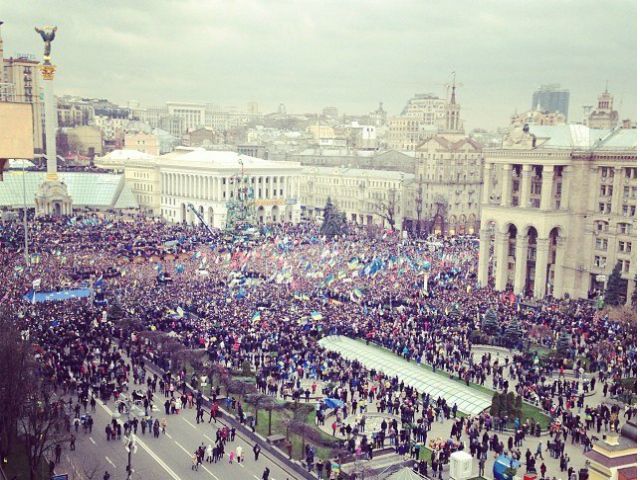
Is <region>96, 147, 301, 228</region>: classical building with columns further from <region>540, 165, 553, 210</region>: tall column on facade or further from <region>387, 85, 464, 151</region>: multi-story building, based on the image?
<region>540, 165, 553, 210</region>: tall column on facade

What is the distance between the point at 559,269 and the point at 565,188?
3.94 m

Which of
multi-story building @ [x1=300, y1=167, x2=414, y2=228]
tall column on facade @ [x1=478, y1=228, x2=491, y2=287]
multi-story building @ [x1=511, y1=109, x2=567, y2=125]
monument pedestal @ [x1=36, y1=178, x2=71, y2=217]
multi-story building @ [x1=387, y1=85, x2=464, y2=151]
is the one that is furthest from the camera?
multi-story building @ [x1=387, y1=85, x2=464, y2=151]

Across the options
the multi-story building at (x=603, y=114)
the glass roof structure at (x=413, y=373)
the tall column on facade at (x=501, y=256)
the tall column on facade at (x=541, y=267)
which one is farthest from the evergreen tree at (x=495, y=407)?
the multi-story building at (x=603, y=114)

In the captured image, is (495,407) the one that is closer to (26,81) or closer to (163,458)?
(163,458)

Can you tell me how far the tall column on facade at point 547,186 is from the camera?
3584cm

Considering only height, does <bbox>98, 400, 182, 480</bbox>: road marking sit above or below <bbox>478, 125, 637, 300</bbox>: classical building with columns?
below

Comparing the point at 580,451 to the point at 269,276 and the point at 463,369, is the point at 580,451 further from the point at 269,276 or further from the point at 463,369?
the point at 269,276

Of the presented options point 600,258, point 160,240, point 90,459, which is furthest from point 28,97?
point 90,459

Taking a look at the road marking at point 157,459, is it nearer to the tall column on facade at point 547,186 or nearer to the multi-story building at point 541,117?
the tall column on facade at point 547,186

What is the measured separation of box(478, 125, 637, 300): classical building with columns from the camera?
114 ft

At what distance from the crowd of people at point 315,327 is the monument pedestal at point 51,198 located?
19495 millimetres

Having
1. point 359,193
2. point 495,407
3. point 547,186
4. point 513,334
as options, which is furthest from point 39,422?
point 359,193

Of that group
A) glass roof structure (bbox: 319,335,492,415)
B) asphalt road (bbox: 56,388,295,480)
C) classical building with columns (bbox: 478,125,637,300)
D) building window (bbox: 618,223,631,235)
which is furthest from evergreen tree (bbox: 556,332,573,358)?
asphalt road (bbox: 56,388,295,480)

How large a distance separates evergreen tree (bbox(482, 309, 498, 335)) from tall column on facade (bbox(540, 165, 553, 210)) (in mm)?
10323
